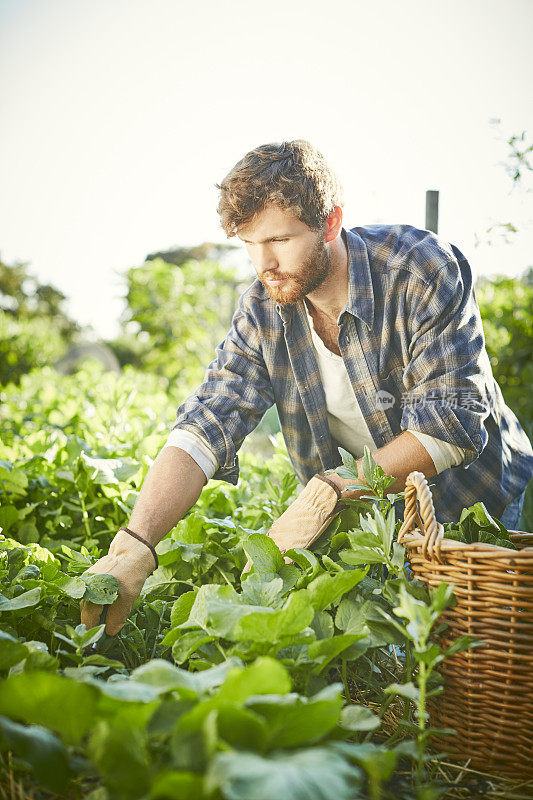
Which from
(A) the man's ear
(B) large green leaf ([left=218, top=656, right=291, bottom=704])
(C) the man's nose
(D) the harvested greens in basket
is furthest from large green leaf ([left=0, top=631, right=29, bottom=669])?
(A) the man's ear

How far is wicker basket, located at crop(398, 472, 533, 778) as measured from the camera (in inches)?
33.2

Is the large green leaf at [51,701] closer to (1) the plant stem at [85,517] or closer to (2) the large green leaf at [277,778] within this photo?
(2) the large green leaf at [277,778]

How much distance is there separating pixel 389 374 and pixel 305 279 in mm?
386

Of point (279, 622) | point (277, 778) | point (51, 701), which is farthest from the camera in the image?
point (279, 622)

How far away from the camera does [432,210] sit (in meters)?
2.75

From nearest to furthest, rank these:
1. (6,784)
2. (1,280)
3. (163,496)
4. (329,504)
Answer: (6,784) → (329,504) → (163,496) → (1,280)

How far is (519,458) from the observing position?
82.2 inches

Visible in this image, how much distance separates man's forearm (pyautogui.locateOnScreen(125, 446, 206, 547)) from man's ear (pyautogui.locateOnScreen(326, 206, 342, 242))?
0.81 metres

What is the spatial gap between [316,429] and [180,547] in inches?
31.1

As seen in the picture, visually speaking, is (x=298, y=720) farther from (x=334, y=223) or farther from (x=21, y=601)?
(x=334, y=223)

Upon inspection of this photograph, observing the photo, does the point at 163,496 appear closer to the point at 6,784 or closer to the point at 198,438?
the point at 198,438

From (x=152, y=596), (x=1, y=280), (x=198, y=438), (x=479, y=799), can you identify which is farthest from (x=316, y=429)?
(x=1, y=280)

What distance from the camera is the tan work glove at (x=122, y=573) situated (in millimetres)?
Result: 1179

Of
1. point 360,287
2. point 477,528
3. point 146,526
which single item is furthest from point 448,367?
point 146,526
